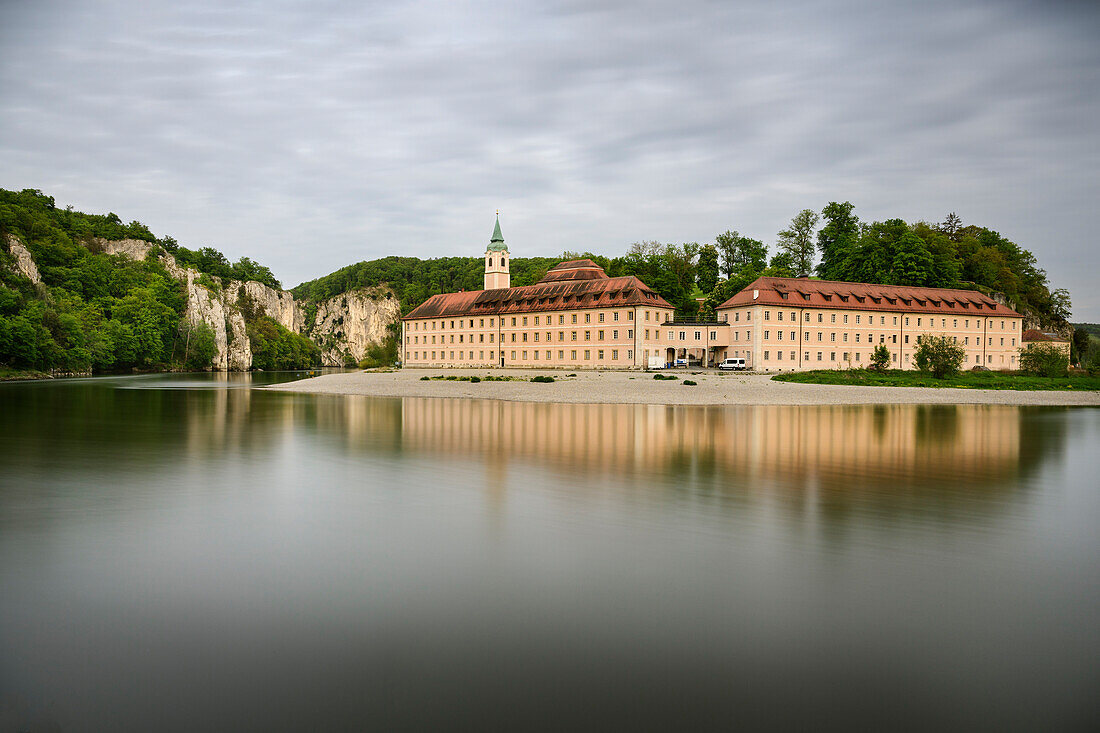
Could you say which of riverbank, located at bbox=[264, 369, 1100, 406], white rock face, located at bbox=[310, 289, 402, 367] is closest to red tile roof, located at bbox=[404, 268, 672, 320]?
riverbank, located at bbox=[264, 369, 1100, 406]

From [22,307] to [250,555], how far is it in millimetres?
84365

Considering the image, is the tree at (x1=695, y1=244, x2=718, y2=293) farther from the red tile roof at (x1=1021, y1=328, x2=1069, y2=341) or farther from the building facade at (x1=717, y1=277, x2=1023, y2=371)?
the red tile roof at (x1=1021, y1=328, x2=1069, y2=341)

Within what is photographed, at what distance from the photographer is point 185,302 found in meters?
120

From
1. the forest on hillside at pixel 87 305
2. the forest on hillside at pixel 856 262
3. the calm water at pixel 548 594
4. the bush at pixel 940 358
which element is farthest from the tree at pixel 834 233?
the forest on hillside at pixel 87 305

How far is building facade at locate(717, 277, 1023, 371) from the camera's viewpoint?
72.4 meters

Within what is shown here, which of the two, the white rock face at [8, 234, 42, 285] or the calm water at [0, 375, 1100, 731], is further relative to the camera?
the white rock face at [8, 234, 42, 285]

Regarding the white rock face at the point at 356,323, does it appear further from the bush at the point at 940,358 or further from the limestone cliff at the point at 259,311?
the bush at the point at 940,358

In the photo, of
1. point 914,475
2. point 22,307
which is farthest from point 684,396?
point 22,307

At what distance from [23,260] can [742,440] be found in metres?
100.0

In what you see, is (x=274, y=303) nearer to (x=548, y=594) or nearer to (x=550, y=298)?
(x=550, y=298)

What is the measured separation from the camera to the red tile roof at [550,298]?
77.2 meters

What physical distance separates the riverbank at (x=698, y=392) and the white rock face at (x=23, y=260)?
54.4 metres

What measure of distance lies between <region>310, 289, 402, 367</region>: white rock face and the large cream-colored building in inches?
3913

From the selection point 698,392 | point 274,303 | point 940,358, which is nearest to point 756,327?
point 940,358
